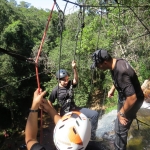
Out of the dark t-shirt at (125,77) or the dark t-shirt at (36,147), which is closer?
the dark t-shirt at (36,147)

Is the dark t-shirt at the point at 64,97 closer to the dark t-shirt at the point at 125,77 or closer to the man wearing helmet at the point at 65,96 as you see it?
the man wearing helmet at the point at 65,96

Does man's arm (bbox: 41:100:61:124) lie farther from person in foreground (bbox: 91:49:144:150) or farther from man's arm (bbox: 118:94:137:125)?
man's arm (bbox: 118:94:137:125)

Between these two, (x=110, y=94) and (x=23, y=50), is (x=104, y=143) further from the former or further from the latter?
(x=23, y=50)

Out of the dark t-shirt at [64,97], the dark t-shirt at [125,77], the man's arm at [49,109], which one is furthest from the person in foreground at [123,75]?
the dark t-shirt at [64,97]

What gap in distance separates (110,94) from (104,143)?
221 centimetres

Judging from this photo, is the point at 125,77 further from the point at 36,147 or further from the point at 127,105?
the point at 36,147

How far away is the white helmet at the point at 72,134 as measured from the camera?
63.2 inches

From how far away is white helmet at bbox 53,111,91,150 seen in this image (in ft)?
5.26

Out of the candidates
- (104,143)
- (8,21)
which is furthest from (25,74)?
(104,143)

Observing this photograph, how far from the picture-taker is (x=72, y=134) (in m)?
1.63

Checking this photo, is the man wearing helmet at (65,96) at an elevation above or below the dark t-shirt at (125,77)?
below

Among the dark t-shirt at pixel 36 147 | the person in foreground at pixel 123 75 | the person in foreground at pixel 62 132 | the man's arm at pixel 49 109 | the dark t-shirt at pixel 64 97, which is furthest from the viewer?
the dark t-shirt at pixel 64 97

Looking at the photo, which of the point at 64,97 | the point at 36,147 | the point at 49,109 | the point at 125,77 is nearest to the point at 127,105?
the point at 125,77

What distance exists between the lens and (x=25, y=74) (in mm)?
16562
